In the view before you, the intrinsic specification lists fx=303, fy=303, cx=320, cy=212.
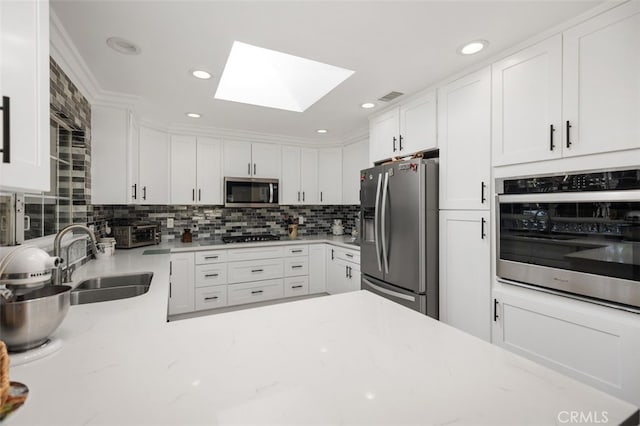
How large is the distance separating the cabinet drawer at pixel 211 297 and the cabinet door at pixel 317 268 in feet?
3.69

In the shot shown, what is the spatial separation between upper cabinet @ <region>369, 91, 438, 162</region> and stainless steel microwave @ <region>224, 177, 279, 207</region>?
5.03 ft

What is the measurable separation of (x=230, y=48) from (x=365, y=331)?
1.87 m

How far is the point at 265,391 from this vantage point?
2.29ft

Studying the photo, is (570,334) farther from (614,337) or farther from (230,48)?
(230,48)

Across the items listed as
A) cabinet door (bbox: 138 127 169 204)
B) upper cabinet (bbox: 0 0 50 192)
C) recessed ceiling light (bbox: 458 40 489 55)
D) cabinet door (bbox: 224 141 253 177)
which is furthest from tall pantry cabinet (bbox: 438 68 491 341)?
cabinet door (bbox: 138 127 169 204)

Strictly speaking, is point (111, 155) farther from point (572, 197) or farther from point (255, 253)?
point (572, 197)

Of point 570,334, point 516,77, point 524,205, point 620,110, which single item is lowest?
point 570,334

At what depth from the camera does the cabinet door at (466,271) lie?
2129 mm

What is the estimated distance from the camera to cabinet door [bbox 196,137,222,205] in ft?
12.5

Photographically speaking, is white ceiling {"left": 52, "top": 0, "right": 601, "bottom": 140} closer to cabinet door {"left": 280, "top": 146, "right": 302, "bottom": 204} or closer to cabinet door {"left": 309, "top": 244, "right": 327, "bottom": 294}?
cabinet door {"left": 280, "top": 146, "right": 302, "bottom": 204}

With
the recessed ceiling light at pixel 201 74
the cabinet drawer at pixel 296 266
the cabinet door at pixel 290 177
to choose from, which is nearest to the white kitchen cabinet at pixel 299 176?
the cabinet door at pixel 290 177

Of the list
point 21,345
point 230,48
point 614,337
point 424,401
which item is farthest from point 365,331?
point 230,48

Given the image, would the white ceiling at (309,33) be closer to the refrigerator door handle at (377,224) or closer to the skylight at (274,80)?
the skylight at (274,80)

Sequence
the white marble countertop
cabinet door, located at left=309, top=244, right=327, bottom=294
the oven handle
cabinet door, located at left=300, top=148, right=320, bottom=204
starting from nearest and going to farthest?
the white marble countertop, the oven handle, cabinet door, located at left=309, top=244, right=327, bottom=294, cabinet door, located at left=300, top=148, right=320, bottom=204
